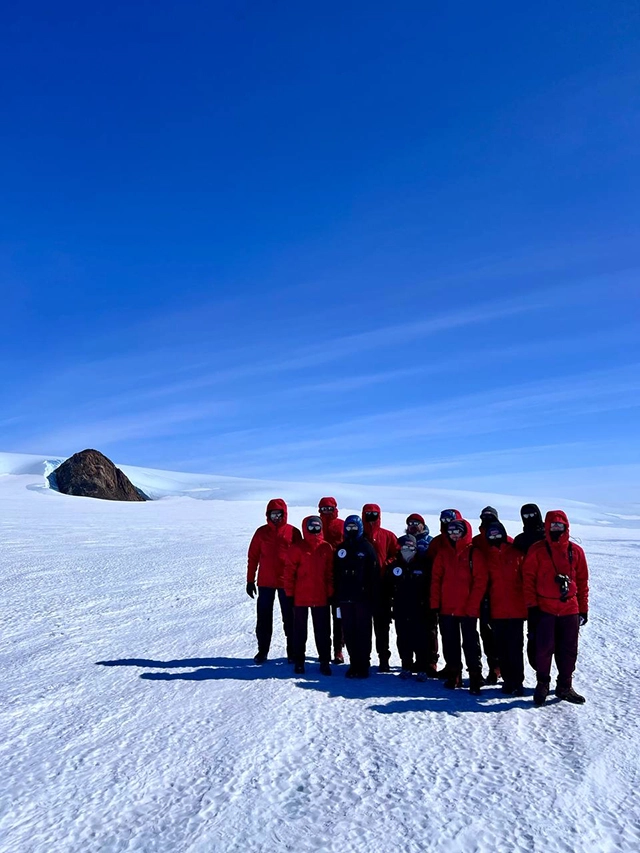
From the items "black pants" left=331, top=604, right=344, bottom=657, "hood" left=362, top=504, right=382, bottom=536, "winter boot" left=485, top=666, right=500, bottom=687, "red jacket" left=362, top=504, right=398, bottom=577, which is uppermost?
"hood" left=362, top=504, right=382, bottom=536

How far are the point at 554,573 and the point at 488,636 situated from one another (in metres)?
1.12

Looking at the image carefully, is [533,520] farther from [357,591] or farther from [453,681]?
[357,591]

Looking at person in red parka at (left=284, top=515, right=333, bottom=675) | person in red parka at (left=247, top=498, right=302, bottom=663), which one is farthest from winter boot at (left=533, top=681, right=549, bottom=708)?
person in red parka at (left=247, top=498, right=302, bottom=663)

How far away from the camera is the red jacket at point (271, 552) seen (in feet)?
20.7

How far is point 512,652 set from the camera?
5.43 m

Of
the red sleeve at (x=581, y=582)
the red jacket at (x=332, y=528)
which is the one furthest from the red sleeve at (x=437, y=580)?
the red jacket at (x=332, y=528)

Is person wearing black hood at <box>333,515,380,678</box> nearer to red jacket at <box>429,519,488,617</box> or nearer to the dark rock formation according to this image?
red jacket at <box>429,519,488,617</box>

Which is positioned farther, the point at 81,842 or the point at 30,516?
the point at 30,516

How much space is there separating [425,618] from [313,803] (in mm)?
2790

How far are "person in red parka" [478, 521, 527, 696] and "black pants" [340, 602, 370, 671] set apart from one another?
1157mm

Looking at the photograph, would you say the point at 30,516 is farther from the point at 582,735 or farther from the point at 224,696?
the point at 582,735

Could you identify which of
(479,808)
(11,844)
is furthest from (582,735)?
(11,844)

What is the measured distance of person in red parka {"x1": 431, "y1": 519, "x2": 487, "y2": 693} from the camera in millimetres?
5406

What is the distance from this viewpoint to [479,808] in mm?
3199
